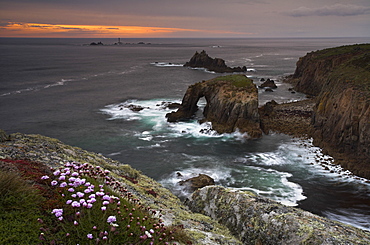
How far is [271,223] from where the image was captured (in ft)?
27.9

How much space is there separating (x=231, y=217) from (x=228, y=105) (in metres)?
36.9

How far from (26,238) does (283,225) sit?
7.10 m

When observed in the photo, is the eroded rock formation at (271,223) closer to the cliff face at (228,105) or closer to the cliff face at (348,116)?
the cliff face at (348,116)

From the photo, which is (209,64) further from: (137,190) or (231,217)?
(231,217)

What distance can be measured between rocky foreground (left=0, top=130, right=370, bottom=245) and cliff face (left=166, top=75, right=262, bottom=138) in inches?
1303

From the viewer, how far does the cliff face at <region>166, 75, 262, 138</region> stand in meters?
44.3

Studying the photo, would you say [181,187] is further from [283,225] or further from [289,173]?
[283,225]

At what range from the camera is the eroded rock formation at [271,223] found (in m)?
7.66

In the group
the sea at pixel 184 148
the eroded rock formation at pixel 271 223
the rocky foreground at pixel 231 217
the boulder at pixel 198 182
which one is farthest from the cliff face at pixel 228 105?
the eroded rock formation at pixel 271 223

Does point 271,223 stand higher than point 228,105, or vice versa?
point 271,223

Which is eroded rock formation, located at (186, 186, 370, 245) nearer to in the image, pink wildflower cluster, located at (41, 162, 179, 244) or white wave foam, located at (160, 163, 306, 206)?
pink wildflower cluster, located at (41, 162, 179, 244)

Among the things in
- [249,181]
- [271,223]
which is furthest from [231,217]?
[249,181]

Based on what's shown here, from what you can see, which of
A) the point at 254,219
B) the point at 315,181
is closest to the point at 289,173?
the point at 315,181

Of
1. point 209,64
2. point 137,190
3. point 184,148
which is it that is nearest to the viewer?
point 137,190
